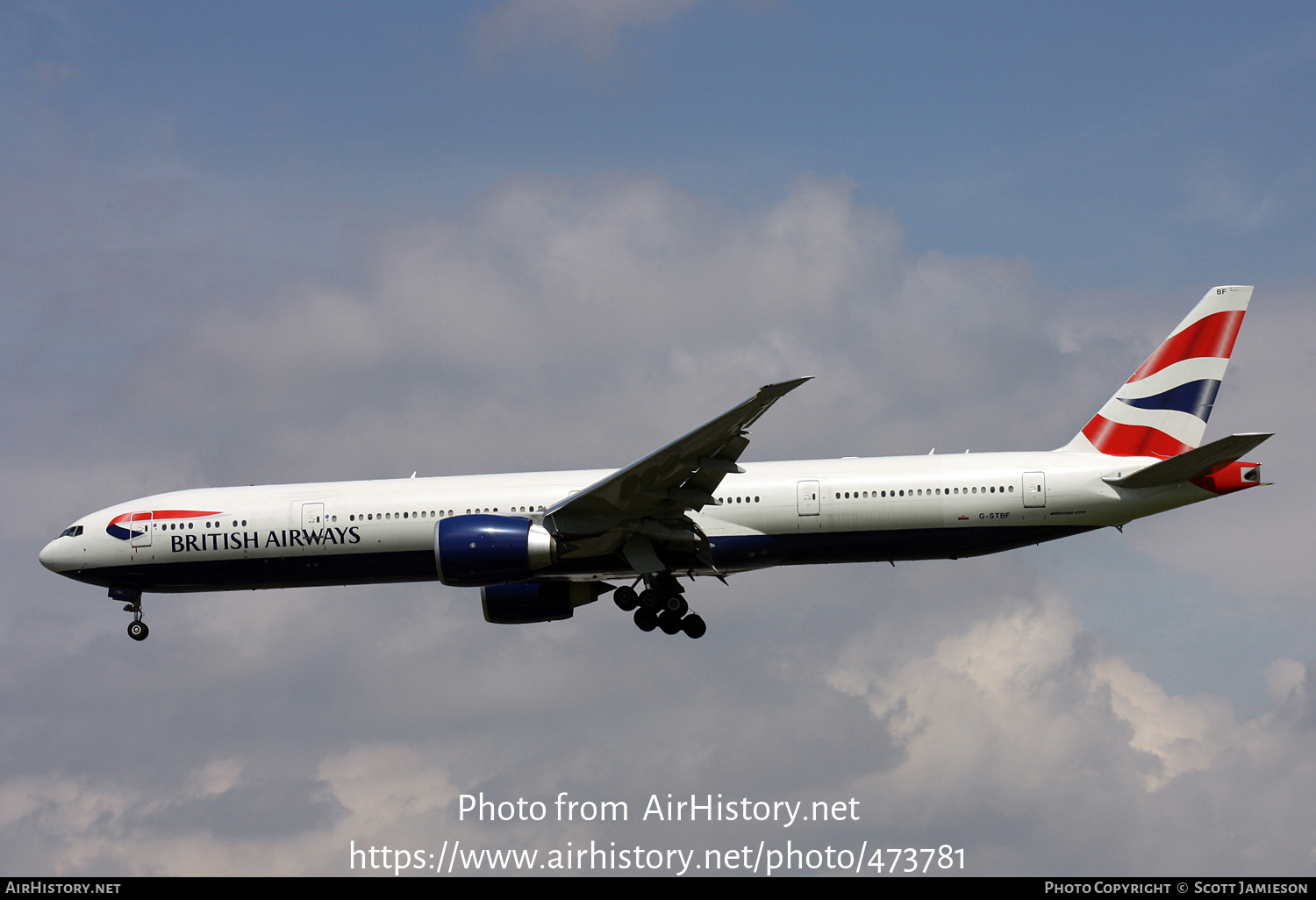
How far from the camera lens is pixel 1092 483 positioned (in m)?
27.6

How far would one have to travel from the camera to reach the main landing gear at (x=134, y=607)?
3064 cm

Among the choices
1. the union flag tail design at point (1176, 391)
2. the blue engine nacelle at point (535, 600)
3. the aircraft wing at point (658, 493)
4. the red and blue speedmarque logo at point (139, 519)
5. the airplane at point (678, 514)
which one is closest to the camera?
the aircraft wing at point (658, 493)

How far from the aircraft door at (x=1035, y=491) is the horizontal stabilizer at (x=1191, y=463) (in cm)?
137

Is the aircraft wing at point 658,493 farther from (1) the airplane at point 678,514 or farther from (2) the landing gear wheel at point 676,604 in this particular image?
(2) the landing gear wheel at point 676,604

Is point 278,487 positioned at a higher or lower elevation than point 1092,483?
higher

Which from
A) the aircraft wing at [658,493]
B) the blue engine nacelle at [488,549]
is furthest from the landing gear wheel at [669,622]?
the blue engine nacelle at [488,549]

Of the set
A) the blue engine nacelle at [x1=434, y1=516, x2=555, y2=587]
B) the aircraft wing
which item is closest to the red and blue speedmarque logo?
the blue engine nacelle at [x1=434, y1=516, x2=555, y2=587]

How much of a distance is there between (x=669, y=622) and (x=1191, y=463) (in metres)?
11.7
